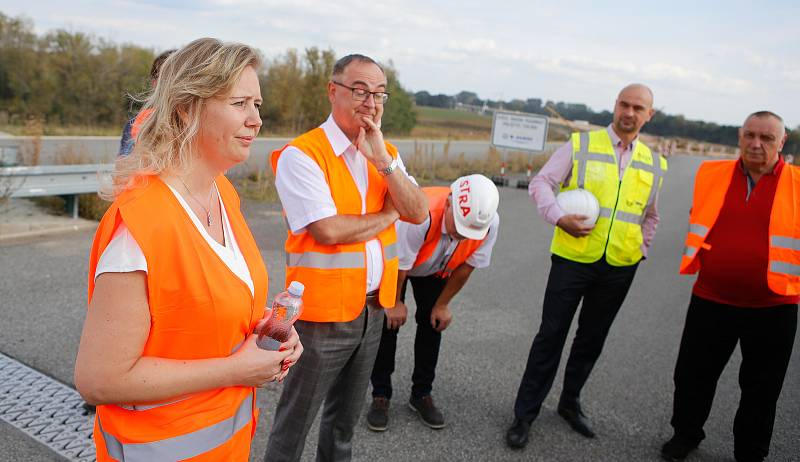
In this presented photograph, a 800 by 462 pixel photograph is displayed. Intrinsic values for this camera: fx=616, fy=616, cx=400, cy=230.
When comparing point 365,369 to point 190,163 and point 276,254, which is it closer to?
point 190,163

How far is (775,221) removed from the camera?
3848 mm

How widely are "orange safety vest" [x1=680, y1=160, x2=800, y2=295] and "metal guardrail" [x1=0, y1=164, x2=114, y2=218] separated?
20.8 ft

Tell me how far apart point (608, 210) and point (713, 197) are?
709 mm

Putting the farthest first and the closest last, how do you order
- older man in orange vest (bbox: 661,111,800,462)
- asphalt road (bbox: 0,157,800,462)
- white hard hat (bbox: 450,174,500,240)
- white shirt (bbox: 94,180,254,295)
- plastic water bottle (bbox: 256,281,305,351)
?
asphalt road (bbox: 0,157,800,462) → older man in orange vest (bbox: 661,111,800,462) → white hard hat (bbox: 450,174,500,240) → plastic water bottle (bbox: 256,281,305,351) → white shirt (bbox: 94,180,254,295)

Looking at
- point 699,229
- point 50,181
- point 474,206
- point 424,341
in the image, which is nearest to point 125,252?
point 474,206

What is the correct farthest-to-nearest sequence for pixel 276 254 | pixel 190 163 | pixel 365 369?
pixel 276 254 < pixel 365 369 < pixel 190 163

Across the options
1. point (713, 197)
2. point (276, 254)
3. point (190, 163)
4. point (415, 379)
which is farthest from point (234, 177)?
point (190, 163)

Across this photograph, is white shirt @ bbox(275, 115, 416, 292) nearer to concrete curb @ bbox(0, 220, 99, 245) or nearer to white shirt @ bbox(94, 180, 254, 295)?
white shirt @ bbox(94, 180, 254, 295)

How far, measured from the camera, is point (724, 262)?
13.0ft

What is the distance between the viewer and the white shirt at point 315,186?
9.23ft

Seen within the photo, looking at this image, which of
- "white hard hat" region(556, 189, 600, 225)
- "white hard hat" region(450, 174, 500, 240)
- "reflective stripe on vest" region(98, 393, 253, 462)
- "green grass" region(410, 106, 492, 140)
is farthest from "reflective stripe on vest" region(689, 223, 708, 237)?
"green grass" region(410, 106, 492, 140)

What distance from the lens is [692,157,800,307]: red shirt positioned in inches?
153

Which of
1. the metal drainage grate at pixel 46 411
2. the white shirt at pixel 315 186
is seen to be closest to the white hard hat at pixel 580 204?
the white shirt at pixel 315 186

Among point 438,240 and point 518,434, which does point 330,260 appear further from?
point 518,434
